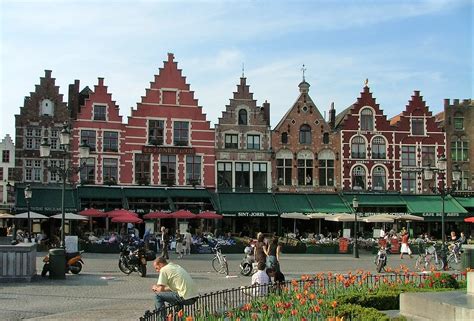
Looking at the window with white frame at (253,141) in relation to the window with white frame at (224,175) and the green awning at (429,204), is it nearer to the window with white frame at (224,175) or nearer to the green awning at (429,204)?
the window with white frame at (224,175)

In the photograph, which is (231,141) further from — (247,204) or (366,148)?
(366,148)

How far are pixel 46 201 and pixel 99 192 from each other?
12.0ft

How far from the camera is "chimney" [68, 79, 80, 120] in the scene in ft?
156

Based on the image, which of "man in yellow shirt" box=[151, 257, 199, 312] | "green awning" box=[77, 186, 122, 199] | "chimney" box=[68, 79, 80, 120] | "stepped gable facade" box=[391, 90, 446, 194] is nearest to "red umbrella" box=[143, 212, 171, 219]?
"green awning" box=[77, 186, 122, 199]

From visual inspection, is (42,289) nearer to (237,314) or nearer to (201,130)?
(237,314)

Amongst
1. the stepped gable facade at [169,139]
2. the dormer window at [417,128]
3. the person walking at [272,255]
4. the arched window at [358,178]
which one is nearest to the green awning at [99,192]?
the stepped gable facade at [169,139]

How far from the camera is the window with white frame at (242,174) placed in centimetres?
4744

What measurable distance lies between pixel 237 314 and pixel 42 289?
8.84 metres

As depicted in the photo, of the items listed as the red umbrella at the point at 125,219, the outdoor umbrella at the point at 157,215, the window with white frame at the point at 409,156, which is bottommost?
the red umbrella at the point at 125,219

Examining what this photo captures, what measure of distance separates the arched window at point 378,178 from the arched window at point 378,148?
94cm

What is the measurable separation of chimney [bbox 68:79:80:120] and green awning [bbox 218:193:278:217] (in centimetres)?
1241

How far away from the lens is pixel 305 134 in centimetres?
4919

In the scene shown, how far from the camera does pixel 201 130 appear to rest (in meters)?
47.7

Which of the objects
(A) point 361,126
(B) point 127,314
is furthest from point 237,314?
(A) point 361,126
